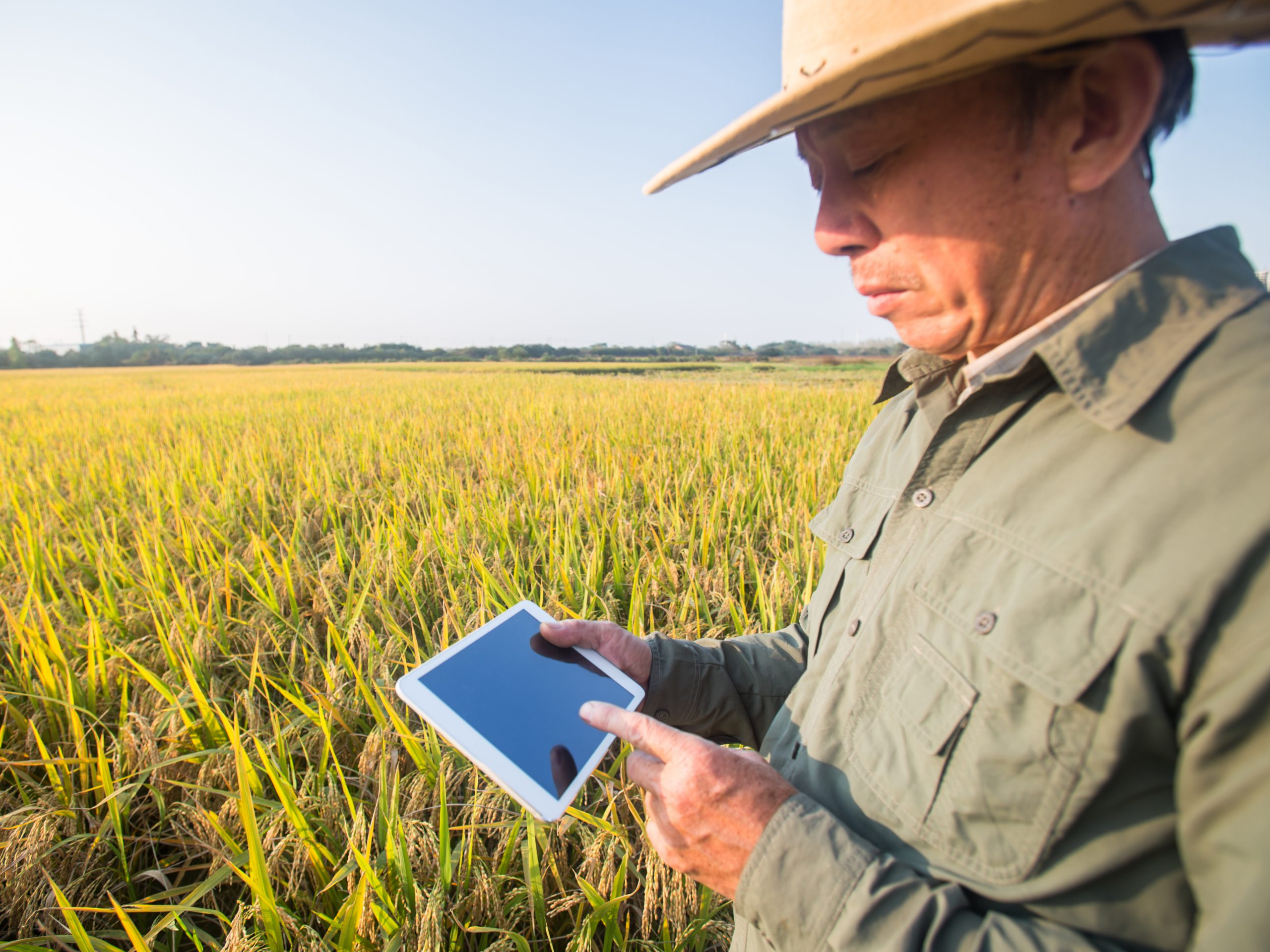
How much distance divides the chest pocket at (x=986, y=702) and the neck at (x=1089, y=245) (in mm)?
298

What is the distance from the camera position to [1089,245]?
66 centimetres

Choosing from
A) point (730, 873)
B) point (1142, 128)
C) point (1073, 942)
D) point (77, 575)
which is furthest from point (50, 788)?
point (1142, 128)

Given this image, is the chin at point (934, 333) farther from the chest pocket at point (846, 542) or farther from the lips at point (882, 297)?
the chest pocket at point (846, 542)

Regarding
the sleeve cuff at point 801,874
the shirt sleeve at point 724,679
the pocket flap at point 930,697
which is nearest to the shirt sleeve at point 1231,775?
the pocket flap at point 930,697

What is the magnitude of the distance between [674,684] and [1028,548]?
2.27 ft

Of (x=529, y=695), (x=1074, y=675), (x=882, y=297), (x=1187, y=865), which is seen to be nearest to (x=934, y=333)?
(x=882, y=297)

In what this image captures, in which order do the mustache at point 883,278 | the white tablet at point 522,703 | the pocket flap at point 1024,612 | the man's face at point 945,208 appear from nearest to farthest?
the pocket flap at point 1024,612
the man's face at point 945,208
the mustache at point 883,278
the white tablet at point 522,703

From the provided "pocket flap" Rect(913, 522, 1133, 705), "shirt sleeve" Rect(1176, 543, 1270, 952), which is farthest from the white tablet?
"shirt sleeve" Rect(1176, 543, 1270, 952)

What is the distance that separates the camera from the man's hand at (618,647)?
1135mm

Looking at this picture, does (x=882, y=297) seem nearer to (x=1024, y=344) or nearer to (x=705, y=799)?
(x=1024, y=344)

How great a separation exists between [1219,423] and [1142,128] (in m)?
0.32

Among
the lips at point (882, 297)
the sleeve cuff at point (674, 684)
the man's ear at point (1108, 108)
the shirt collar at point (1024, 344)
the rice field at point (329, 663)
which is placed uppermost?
the man's ear at point (1108, 108)

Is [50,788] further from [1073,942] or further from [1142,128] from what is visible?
[1142,128]

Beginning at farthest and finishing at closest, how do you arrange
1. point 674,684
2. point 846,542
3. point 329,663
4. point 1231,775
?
point 329,663
point 674,684
point 846,542
point 1231,775
